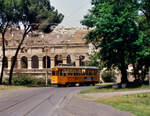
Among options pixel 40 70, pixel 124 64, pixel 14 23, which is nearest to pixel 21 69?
pixel 40 70

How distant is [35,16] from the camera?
50.3 m

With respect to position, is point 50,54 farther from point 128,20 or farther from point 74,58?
point 128,20

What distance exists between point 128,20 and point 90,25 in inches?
168

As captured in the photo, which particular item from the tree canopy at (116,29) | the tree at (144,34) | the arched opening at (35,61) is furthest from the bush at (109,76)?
the tree canopy at (116,29)

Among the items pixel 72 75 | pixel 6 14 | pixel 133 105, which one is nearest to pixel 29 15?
pixel 6 14

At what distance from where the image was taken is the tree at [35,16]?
4856cm

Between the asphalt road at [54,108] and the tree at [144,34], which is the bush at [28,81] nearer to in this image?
the tree at [144,34]

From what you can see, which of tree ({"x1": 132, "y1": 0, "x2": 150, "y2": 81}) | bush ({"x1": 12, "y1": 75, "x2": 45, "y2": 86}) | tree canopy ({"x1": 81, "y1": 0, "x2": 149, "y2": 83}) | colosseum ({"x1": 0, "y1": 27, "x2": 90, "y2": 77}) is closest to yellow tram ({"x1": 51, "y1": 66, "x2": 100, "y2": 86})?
tree ({"x1": 132, "y1": 0, "x2": 150, "y2": 81})

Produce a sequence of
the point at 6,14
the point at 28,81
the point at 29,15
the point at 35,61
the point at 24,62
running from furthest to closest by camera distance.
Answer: the point at 35,61, the point at 24,62, the point at 28,81, the point at 29,15, the point at 6,14

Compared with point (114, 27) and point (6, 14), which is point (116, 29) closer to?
point (114, 27)

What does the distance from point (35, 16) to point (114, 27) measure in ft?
59.6

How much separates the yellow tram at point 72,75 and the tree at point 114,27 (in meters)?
11.9

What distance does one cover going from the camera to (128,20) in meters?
36.4

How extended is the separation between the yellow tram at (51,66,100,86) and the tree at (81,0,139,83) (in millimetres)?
11850
